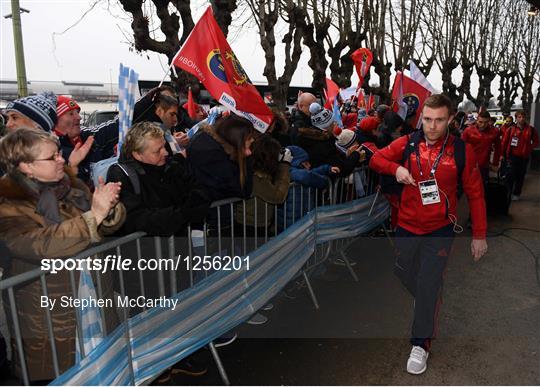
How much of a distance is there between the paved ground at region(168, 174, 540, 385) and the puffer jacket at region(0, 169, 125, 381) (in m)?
1.20

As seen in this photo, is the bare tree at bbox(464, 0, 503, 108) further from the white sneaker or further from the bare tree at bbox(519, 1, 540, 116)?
the white sneaker

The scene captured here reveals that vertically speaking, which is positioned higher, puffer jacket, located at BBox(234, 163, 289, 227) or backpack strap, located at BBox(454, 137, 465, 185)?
backpack strap, located at BBox(454, 137, 465, 185)

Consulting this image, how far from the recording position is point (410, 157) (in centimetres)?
347

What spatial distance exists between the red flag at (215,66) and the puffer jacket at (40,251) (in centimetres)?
184

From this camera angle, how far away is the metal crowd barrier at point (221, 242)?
2.19m

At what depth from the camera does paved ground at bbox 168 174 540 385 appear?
10.7 ft

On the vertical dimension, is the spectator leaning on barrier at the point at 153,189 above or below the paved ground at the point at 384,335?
above

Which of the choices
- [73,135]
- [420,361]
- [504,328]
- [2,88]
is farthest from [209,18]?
[2,88]

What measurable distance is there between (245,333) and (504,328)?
225 cm

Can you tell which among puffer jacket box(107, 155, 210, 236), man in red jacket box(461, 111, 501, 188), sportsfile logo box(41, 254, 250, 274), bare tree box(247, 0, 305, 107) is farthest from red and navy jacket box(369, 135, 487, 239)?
bare tree box(247, 0, 305, 107)

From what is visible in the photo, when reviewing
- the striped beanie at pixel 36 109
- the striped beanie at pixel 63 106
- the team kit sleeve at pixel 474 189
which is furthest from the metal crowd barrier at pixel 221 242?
the striped beanie at pixel 63 106

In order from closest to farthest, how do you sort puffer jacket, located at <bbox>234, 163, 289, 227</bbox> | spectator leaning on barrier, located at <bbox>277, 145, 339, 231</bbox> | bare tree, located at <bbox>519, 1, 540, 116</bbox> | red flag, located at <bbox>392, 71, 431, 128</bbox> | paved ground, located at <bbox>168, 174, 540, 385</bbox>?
paved ground, located at <bbox>168, 174, 540, 385</bbox> → puffer jacket, located at <bbox>234, 163, 289, 227</bbox> → spectator leaning on barrier, located at <bbox>277, 145, 339, 231</bbox> → red flag, located at <bbox>392, 71, 431, 128</bbox> → bare tree, located at <bbox>519, 1, 540, 116</bbox>

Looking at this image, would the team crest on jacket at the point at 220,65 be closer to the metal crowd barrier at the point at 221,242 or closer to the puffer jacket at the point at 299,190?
the puffer jacket at the point at 299,190

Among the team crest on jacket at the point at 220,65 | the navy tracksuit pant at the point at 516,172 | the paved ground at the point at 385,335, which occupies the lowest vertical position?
the paved ground at the point at 385,335
